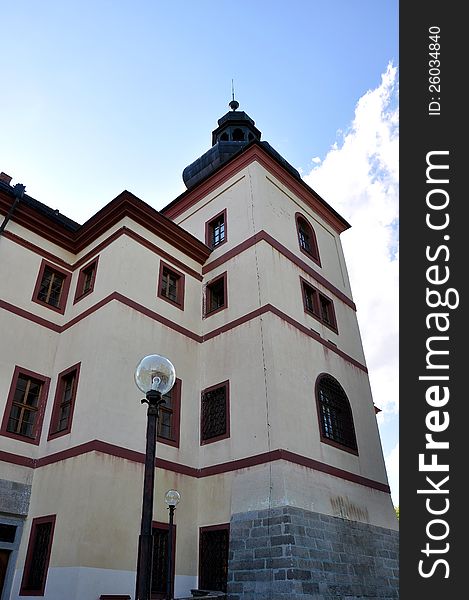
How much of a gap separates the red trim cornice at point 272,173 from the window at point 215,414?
332 inches

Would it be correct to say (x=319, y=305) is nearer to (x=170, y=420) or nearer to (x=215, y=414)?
(x=215, y=414)

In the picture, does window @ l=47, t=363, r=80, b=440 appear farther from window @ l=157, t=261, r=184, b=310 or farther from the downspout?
the downspout

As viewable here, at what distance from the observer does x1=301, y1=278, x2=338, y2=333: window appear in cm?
1658

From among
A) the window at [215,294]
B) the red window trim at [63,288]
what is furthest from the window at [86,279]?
the window at [215,294]

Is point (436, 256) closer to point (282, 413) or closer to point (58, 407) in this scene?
point (282, 413)

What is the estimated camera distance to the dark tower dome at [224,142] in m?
20.9

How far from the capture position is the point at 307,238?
19.1 m

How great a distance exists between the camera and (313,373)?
47.8 feet

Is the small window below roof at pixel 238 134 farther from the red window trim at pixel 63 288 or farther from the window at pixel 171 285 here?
the red window trim at pixel 63 288

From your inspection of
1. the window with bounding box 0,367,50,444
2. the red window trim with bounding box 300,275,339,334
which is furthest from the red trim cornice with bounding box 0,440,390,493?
the red window trim with bounding box 300,275,339,334

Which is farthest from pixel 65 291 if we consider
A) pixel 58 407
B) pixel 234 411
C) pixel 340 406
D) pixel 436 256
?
pixel 436 256

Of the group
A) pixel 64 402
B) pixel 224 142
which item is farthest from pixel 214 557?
pixel 224 142

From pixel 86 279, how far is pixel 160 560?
27.5ft

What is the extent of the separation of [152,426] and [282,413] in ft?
25.4
